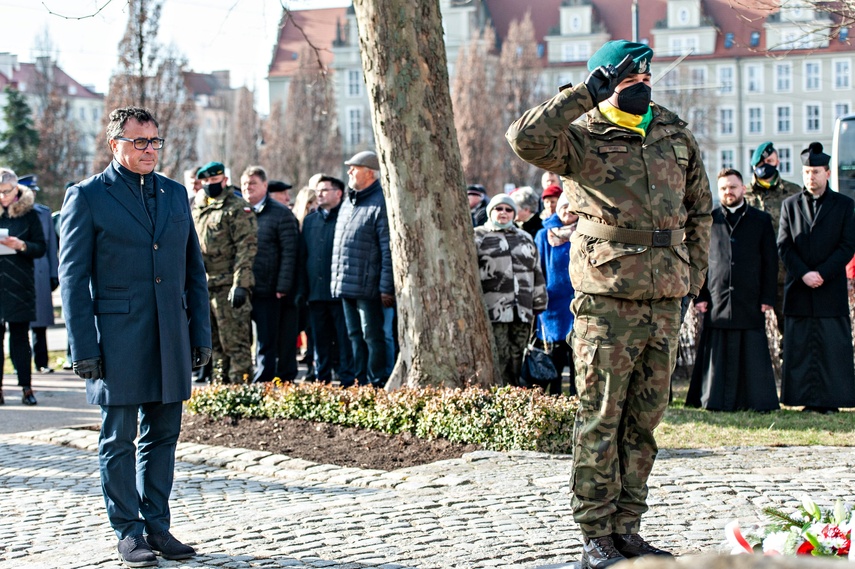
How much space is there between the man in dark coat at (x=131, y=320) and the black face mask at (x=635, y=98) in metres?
2.39

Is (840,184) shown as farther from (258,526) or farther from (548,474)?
(258,526)

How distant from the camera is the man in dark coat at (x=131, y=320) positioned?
220 inches

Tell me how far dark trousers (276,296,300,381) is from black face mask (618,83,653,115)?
743 cm

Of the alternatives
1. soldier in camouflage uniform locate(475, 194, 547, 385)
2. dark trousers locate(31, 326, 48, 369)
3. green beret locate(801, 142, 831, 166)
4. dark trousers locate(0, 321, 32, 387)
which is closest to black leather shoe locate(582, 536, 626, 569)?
soldier in camouflage uniform locate(475, 194, 547, 385)

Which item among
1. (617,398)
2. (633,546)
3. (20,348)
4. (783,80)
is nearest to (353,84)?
(783,80)

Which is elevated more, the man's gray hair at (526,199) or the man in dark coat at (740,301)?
the man's gray hair at (526,199)

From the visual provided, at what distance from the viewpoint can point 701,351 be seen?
10.6 metres

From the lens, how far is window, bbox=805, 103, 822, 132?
81181 mm

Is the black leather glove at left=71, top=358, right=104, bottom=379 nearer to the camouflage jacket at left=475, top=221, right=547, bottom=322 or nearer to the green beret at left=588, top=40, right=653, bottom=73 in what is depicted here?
the green beret at left=588, top=40, right=653, bottom=73

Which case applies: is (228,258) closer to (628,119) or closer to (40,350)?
(40,350)

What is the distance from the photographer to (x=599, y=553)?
506cm

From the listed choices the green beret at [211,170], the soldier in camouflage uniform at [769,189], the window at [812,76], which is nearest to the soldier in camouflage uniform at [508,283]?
the soldier in camouflage uniform at [769,189]

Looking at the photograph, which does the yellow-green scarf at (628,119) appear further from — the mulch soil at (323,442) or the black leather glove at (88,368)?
the mulch soil at (323,442)

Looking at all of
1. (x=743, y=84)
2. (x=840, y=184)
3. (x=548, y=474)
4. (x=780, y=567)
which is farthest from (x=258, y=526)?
(x=743, y=84)
